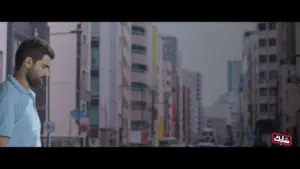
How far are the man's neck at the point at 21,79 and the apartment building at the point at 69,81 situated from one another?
311 millimetres

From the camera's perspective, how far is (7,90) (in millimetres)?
5773

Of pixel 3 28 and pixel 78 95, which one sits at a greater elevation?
pixel 3 28

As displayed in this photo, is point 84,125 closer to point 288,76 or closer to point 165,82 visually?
point 165,82

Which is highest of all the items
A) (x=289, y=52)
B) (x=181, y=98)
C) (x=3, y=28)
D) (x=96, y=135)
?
(x=3, y=28)

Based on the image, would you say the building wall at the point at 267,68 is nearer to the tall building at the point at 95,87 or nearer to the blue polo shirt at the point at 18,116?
the tall building at the point at 95,87

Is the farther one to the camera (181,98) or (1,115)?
(181,98)

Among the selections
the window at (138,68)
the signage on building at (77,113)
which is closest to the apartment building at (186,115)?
the window at (138,68)

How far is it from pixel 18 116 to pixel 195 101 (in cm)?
227

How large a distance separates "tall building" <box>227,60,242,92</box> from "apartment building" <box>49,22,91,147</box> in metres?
1.84

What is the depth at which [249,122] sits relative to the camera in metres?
6.01

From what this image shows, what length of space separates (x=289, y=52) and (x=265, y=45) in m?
0.32

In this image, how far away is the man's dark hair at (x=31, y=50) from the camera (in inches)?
230
